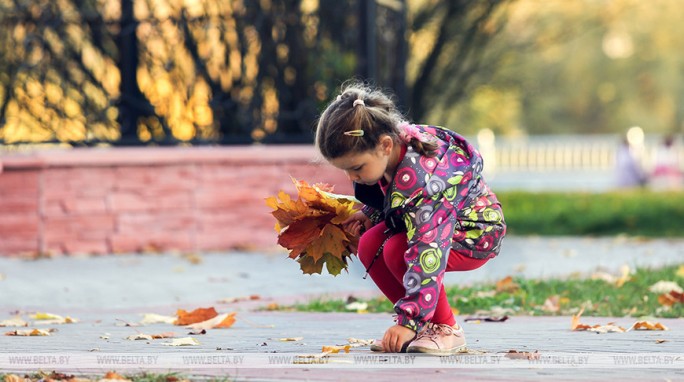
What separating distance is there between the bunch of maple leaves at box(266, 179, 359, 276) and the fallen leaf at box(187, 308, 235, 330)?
1.03 meters

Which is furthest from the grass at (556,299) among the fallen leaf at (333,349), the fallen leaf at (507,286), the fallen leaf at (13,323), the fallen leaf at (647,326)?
the fallen leaf at (333,349)

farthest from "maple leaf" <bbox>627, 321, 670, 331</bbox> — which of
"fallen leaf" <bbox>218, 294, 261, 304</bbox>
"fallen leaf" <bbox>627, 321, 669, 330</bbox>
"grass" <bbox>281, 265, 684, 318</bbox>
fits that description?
"fallen leaf" <bbox>218, 294, 261, 304</bbox>

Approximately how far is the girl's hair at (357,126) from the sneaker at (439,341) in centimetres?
65

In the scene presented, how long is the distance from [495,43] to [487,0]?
2927 mm

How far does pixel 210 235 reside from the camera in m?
10.4

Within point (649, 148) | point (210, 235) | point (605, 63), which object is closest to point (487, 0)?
point (210, 235)

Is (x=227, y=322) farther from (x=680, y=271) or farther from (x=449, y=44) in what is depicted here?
(x=449, y=44)

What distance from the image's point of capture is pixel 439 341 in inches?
184

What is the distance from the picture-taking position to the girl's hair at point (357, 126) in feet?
14.5

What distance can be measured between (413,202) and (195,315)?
189 cm

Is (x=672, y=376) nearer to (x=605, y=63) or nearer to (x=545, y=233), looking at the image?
(x=545, y=233)

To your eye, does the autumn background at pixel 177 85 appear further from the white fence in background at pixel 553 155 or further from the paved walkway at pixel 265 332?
the white fence in background at pixel 553 155

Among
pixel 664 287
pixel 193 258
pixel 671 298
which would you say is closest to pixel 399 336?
pixel 671 298

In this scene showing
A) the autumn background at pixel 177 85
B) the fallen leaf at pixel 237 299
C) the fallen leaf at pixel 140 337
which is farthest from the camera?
the autumn background at pixel 177 85
